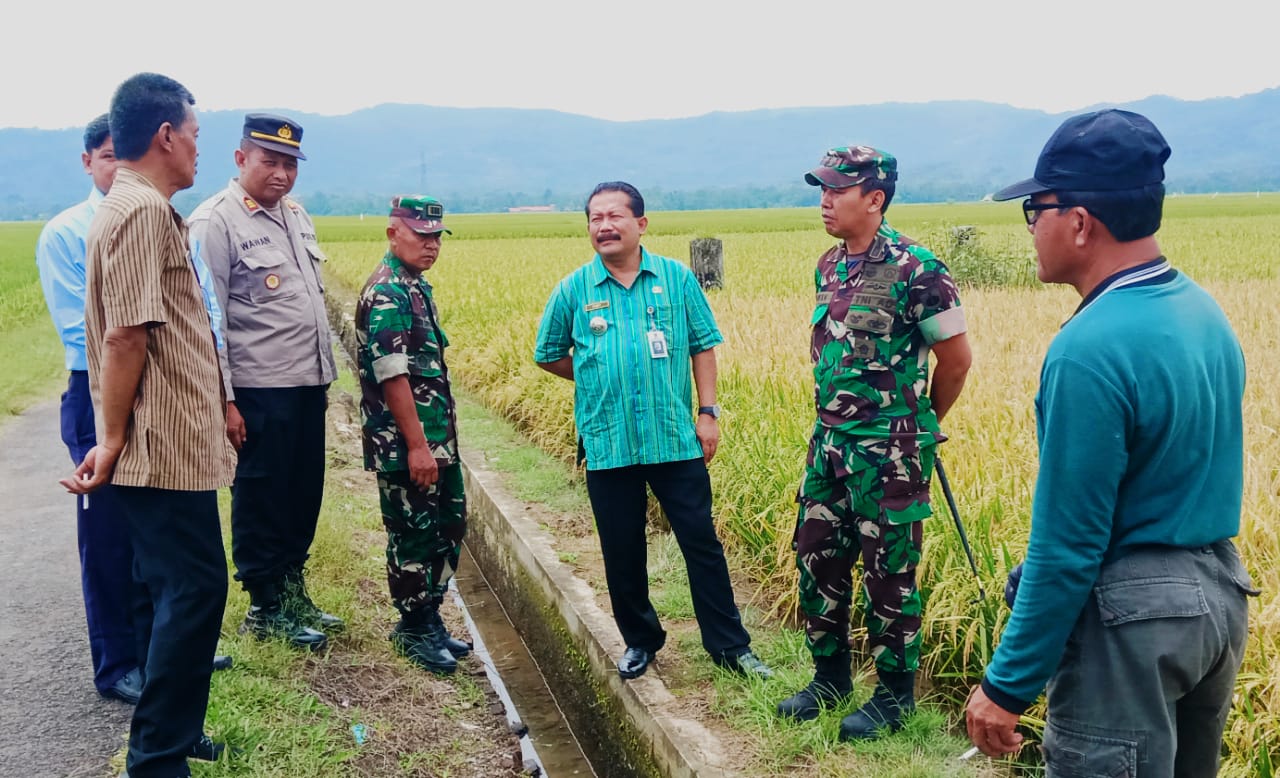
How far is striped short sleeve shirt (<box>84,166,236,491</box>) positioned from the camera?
9.24 ft

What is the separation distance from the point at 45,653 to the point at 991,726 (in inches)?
152

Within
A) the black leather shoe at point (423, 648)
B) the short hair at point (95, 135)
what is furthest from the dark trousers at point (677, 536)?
the short hair at point (95, 135)

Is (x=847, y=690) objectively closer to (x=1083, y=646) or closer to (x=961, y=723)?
(x=961, y=723)

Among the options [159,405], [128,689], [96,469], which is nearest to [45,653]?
[128,689]

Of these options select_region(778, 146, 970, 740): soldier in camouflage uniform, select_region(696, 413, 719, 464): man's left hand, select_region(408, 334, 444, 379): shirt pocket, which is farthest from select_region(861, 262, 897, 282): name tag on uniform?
select_region(408, 334, 444, 379): shirt pocket

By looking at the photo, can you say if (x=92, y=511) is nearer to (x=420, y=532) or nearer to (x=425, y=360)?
(x=420, y=532)

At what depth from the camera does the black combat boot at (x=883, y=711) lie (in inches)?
125

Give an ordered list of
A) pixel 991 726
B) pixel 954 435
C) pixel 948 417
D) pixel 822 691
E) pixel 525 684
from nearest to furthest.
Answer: pixel 991 726, pixel 822 691, pixel 525 684, pixel 954 435, pixel 948 417

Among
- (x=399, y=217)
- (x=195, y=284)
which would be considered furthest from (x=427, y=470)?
(x=195, y=284)

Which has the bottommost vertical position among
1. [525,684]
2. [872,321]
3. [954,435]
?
[525,684]

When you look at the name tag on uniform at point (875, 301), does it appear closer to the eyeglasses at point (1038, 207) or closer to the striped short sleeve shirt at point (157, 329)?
the eyeglasses at point (1038, 207)

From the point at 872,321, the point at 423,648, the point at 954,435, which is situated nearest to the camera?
the point at 872,321

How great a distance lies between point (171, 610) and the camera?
296 cm

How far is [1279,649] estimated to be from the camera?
292cm
